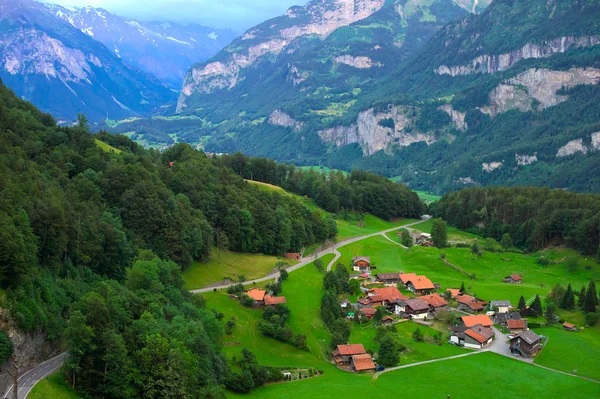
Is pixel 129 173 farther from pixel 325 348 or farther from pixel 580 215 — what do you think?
pixel 580 215

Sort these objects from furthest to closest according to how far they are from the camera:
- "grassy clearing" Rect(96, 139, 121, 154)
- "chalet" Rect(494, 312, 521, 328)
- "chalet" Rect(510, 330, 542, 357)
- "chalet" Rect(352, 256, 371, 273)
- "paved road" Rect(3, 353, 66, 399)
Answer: "chalet" Rect(352, 256, 371, 273) < "grassy clearing" Rect(96, 139, 121, 154) < "chalet" Rect(494, 312, 521, 328) < "chalet" Rect(510, 330, 542, 357) < "paved road" Rect(3, 353, 66, 399)

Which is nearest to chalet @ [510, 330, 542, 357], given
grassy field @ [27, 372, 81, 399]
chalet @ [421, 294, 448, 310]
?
chalet @ [421, 294, 448, 310]

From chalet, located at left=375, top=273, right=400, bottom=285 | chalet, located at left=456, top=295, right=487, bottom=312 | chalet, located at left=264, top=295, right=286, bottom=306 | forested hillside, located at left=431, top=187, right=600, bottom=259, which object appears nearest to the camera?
chalet, located at left=264, top=295, right=286, bottom=306

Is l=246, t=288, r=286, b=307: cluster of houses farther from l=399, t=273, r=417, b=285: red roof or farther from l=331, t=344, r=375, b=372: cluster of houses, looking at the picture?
l=399, t=273, r=417, b=285: red roof

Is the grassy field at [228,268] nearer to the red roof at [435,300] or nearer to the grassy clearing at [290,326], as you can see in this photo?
the grassy clearing at [290,326]

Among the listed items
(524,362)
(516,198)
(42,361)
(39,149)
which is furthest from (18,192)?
(516,198)

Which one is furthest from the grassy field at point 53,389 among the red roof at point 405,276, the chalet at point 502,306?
the red roof at point 405,276

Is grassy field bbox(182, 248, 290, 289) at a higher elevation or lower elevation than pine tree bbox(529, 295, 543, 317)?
higher
